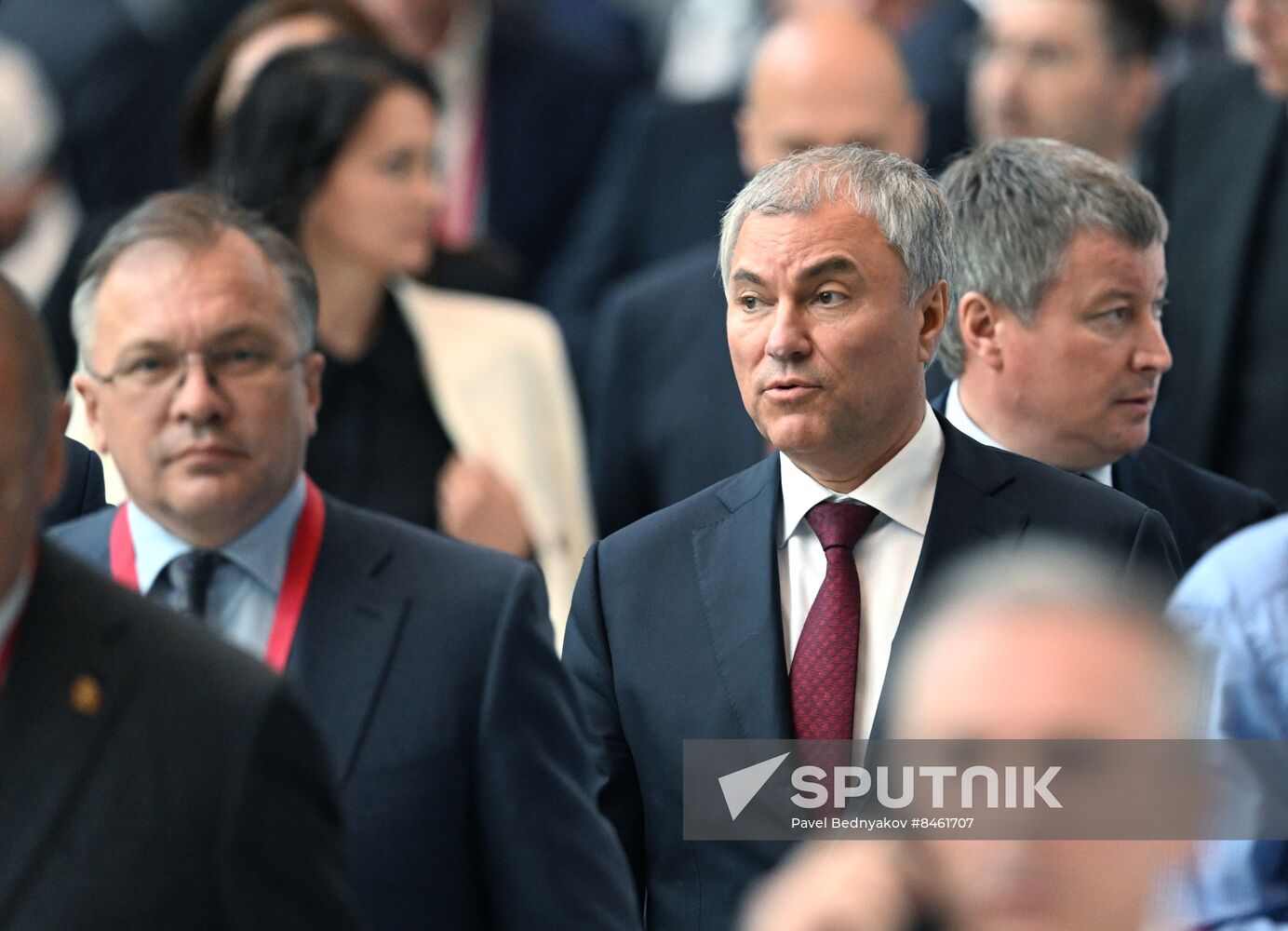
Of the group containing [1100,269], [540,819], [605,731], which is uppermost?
[1100,269]

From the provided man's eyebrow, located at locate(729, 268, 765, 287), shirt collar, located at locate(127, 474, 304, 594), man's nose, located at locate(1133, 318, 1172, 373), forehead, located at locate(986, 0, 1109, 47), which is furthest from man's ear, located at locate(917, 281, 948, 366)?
forehead, located at locate(986, 0, 1109, 47)

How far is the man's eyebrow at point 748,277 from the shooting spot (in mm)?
3396

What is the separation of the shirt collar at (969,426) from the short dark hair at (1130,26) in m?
2.49

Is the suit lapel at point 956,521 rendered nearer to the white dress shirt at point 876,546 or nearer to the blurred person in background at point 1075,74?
the white dress shirt at point 876,546

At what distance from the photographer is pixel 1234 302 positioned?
5.17m

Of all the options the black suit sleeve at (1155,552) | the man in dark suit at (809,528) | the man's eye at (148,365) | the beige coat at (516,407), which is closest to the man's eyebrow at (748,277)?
the man in dark suit at (809,528)

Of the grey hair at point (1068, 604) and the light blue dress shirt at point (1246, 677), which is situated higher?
the light blue dress shirt at point (1246, 677)

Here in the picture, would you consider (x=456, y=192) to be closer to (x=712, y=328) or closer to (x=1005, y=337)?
(x=712, y=328)

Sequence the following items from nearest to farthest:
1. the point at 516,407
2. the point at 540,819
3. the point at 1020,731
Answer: the point at 1020,731 → the point at 540,819 → the point at 516,407

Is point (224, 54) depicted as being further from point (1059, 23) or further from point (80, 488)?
point (80, 488)

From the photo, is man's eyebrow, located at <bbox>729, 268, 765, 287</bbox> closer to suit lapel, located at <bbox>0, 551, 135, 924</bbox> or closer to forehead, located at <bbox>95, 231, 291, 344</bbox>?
forehead, located at <bbox>95, 231, 291, 344</bbox>

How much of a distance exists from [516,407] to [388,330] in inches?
14.0

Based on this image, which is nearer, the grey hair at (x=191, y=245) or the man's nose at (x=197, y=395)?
the man's nose at (x=197, y=395)

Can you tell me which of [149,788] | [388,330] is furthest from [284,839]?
[388,330]
